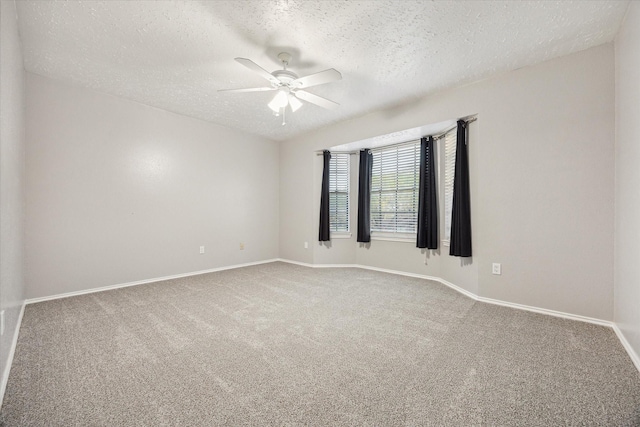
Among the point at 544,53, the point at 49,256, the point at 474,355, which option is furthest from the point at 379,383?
the point at 49,256

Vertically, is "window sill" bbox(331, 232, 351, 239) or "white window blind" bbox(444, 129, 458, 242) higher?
"white window blind" bbox(444, 129, 458, 242)

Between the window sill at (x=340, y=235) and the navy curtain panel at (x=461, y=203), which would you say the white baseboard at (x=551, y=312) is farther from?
the window sill at (x=340, y=235)

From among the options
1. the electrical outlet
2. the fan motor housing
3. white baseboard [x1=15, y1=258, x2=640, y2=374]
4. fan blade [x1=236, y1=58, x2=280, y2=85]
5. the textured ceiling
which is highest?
the textured ceiling

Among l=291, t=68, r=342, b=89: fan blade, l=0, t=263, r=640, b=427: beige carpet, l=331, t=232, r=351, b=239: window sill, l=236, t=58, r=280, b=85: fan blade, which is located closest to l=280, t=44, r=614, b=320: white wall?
l=0, t=263, r=640, b=427: beige carpet

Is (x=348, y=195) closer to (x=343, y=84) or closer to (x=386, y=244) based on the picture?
(x=386, y=244)

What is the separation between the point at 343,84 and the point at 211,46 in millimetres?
1517

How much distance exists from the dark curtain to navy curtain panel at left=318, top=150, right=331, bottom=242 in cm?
59

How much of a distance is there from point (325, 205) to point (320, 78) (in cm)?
280

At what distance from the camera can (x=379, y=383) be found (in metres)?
1.64

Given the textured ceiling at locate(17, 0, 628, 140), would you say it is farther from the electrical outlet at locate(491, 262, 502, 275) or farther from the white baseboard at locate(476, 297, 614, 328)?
the white baseboard at locate(476, 297, 614, 328)

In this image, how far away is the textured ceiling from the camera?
2.11 metres

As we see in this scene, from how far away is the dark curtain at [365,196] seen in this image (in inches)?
194

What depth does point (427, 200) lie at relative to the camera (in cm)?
414

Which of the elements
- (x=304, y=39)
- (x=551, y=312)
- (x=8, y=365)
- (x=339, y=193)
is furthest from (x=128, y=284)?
(x=551, y=312)
